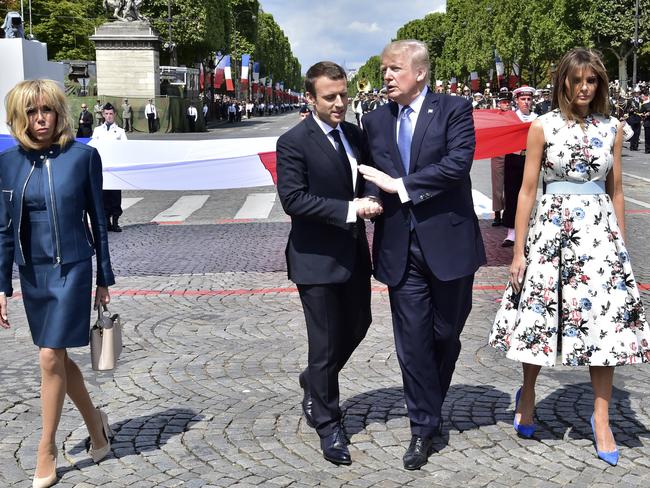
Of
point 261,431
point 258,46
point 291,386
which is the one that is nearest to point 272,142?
point 291,386

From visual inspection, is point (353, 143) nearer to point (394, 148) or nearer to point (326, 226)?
point (394, 148)

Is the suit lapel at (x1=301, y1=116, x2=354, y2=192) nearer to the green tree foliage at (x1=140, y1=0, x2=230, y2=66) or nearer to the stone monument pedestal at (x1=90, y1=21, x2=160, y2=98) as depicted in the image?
the stone monument pedestal at (x1=90, y1=21, x2=160, y2=98)

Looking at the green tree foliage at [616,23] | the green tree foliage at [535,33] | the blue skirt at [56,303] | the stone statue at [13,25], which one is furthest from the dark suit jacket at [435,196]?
the green tree foliage at [616,23]

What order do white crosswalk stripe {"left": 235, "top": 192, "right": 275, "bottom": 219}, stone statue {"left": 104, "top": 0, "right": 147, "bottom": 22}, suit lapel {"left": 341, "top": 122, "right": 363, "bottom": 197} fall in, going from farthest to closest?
stone statue {"left": 104, "top": 0, "right": 147, "bottom": 22} → white crosswalk stripe {"left": 235, "top": 192, "right": 275, "bottom": 219} → suit lapel {"left": 341, "top": 122, "right": 363, "bottom": 197}

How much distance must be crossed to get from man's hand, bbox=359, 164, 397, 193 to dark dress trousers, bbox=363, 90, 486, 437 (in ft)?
0.20

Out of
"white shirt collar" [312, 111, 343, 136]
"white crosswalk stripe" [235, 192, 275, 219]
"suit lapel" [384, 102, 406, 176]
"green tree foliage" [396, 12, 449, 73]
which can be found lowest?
"white crosswalk stripe" [235, 192, 275, 219]

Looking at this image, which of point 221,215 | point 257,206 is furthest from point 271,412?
point 257,206

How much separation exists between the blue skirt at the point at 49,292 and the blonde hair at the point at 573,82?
237 cm

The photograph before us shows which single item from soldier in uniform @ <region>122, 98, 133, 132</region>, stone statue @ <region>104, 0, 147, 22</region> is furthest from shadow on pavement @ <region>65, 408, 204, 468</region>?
stone statue @ <region>104, 0, 147, 22</region>

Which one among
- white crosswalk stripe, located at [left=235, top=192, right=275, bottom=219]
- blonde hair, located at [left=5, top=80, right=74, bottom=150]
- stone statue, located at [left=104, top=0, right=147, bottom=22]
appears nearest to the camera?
blonde hair, located at [left=5, top=80, right=74, bottom=150]

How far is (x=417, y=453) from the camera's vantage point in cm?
432

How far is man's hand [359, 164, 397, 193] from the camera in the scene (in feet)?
13.6

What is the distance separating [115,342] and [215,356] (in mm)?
2102

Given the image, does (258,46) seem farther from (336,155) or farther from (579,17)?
(336,155)
